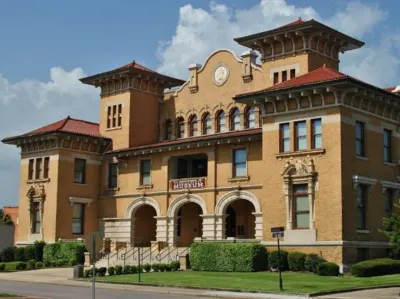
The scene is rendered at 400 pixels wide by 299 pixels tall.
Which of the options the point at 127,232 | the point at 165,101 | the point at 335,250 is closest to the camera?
the point at 335,250

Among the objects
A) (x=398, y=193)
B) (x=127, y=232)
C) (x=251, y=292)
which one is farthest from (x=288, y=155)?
(x=127, y=232)

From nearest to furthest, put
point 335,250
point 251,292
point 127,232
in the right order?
1. point 251,292
2. point 335,250
3. point 127,232

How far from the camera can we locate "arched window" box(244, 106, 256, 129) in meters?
48.0

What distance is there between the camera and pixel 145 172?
5091 cm

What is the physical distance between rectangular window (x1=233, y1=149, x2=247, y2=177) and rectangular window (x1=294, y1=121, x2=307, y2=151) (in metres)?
6.25

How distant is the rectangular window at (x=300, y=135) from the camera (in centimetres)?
3831

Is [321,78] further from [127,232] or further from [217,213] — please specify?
[127,232]

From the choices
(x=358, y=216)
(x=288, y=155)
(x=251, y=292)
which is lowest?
(x=251, y=292)

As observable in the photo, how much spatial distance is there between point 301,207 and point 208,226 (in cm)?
903

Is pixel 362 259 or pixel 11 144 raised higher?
pixel 11 144

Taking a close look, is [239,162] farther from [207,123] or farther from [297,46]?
[297,46]

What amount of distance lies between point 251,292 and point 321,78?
47.1 feet

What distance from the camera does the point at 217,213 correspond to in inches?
1777

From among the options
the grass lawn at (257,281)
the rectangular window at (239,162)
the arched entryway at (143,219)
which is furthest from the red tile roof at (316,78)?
the arched entryway at (143,219)
